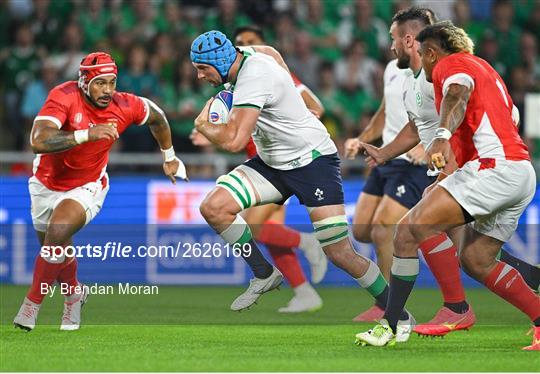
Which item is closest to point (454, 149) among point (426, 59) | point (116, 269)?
point (426, 59)

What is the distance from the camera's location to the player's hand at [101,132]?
973 centimetres

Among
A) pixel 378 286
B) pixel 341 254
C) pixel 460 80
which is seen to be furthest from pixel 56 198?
pixel 460 80

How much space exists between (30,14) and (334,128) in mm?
4639

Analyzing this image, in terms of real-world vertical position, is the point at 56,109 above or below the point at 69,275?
above

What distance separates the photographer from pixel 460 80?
330 inches

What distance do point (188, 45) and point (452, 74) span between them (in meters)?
9.22

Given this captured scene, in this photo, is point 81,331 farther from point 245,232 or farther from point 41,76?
point 41,76

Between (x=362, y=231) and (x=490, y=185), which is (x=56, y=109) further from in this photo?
(x=490, y=185)

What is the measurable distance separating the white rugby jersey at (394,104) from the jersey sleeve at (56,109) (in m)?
3.06

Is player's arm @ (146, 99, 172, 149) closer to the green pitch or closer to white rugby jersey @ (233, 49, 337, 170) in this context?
white rugby jersey @ (233, 49, 337, 170)

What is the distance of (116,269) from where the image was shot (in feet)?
51.8

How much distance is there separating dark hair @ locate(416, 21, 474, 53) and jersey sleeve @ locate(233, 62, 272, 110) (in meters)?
1.33

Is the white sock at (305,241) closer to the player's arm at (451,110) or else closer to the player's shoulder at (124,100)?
the player's shoulder at (124,100)

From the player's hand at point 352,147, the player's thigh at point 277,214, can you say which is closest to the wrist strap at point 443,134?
the player's hand at point 352,147
